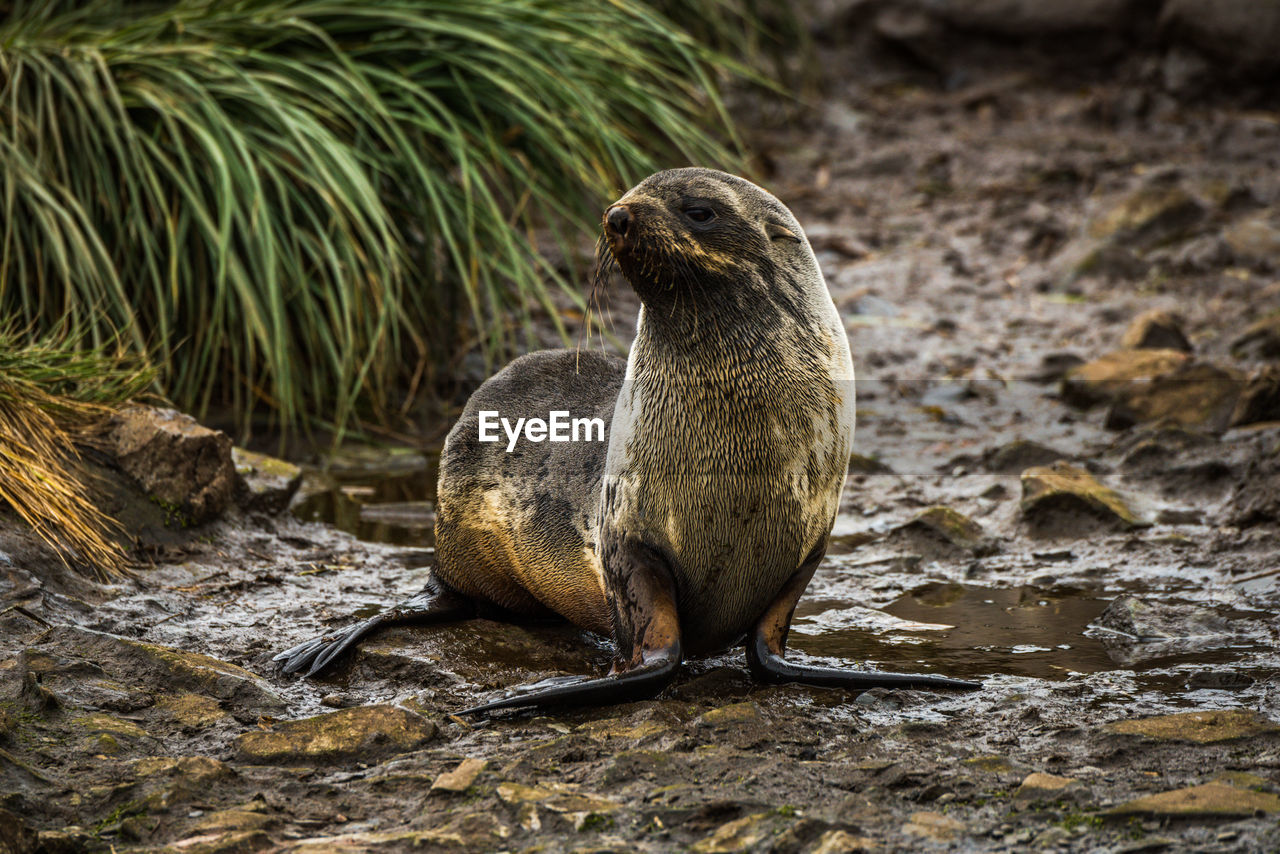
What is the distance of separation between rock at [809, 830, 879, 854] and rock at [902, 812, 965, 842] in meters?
0.10

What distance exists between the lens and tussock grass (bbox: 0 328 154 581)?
4.26 m

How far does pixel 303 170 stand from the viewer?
21.3 ft

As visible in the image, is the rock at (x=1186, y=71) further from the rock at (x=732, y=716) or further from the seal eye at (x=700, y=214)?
the rock at (x=732, y=716)

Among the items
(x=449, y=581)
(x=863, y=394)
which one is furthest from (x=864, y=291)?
(x=449, y=581)

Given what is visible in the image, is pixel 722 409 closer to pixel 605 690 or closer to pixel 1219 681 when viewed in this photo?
pixel 605 690

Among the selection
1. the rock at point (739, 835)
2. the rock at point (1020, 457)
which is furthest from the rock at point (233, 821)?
the rock at point (1020, 457)

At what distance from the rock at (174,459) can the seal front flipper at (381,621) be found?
982 millimetres

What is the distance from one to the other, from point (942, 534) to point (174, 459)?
270 centimetres

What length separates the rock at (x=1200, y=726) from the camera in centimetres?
290

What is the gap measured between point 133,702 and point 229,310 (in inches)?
117

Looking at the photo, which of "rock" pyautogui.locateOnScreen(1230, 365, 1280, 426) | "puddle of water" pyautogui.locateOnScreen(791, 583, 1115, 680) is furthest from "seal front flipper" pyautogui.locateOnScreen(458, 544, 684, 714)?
"rock" pyautogui.locateOnScreen(1230, 365, 1280, 426)

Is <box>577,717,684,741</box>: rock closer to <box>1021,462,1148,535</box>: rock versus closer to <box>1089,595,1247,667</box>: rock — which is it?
<box>1089,595,1247,667</box>: rock

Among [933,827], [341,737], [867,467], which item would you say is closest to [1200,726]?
[933,827]

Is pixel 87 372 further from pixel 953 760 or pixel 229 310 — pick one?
pixel 953 760
